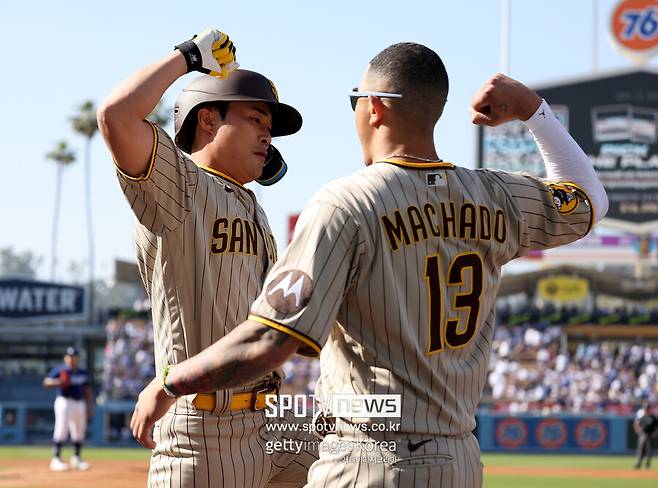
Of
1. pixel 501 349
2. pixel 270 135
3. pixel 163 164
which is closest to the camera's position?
pixel 163 164

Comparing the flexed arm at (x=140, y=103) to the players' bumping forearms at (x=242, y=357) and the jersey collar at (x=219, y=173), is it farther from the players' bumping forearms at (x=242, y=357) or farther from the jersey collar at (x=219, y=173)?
the players' bumping forearms at (x=242, y=357)

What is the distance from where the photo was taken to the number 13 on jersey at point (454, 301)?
112 inches

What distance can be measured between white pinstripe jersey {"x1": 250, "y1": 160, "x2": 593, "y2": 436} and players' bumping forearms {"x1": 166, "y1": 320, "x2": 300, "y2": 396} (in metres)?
0.03

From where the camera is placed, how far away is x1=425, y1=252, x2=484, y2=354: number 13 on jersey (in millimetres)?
2852

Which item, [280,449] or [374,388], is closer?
[374,388]

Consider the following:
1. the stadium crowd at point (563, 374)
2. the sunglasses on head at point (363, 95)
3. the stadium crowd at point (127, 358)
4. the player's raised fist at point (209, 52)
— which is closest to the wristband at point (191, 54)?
the player's raised fist at point (209, 52)

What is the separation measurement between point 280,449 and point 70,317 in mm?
34384

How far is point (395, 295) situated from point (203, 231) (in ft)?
4.46

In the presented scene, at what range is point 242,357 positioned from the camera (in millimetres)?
2629

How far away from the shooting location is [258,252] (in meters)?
4.25

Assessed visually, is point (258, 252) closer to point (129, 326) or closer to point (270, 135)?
point (270, 135)

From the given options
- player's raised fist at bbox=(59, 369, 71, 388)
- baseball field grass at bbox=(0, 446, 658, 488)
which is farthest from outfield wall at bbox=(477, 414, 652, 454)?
player's raised fist at bbox=(59, 369, 71, 388)

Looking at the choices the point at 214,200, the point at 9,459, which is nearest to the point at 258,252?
the point at 214,200

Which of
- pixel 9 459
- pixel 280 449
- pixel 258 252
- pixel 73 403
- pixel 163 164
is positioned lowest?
pixel 9 459
